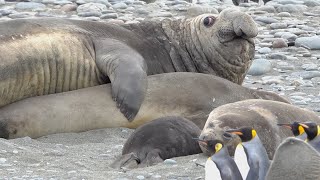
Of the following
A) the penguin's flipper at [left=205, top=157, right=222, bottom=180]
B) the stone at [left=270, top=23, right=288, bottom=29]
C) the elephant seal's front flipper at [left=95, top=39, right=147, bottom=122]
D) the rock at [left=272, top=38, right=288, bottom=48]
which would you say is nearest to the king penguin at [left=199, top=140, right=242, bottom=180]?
the penguin's flipper at [left=205, top=157, right=222, bottom=180]

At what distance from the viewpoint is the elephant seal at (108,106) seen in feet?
27.7

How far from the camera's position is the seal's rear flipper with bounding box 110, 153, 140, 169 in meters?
7.19

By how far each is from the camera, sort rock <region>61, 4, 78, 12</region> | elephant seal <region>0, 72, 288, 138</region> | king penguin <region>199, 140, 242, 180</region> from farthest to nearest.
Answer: rock <region>61, 4, 78, 12</region>
elephant seal <region>0, 72, 288, 138</region>
king penguin <region>199, 140, 242, 180</region>

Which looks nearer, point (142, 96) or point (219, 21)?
point (142, 96)

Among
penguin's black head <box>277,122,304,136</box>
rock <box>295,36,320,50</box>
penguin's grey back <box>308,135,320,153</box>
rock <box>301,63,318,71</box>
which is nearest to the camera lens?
penguin's grey back <box>308,135,320,153</box>

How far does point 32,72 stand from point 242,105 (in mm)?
2208

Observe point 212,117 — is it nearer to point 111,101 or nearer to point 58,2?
point 111,101

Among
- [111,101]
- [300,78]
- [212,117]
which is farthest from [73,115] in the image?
[300,78]

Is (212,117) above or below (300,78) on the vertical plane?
above

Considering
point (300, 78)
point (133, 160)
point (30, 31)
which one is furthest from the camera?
point (300, 78)

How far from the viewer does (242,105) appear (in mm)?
7801

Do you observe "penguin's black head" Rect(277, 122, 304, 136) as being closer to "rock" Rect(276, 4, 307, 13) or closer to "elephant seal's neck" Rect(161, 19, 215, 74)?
"elephant seal's neck" Rect(161, 19, 215, 74)

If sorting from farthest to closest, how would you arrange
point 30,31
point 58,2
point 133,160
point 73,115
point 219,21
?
point 58,2, point 219,21, point 30,31, point 73,115, point 133,160

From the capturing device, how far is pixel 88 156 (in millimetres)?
7617
